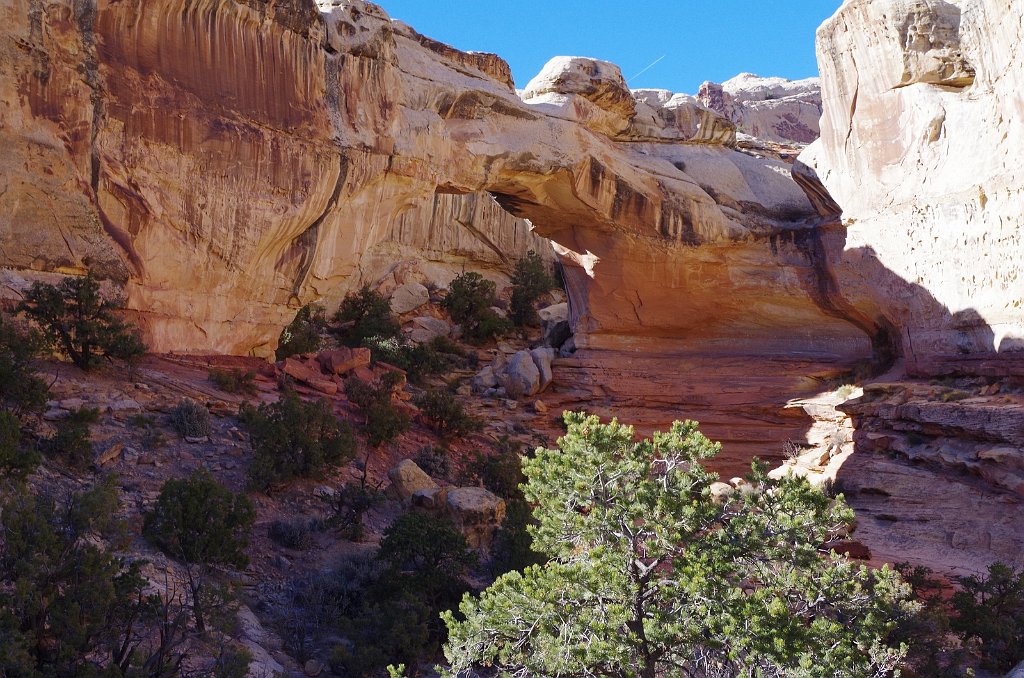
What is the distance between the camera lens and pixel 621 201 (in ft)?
63.8

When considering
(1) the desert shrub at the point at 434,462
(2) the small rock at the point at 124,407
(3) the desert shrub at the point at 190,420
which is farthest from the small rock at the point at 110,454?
(1) the desert shrub at the point at 434,462

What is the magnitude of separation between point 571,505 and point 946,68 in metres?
13.0

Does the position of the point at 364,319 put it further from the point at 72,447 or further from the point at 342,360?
the point at 72,447

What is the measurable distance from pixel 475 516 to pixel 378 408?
13.2 feet

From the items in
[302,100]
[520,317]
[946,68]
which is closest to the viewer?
[302,100]

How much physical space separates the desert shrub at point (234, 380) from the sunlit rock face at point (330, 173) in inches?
28.2

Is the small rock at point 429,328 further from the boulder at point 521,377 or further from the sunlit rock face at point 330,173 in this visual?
the sunlit rock face at point 330,173

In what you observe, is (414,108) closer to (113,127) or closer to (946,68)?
(113,127)

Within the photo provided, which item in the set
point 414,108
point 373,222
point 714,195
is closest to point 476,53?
point 414,108

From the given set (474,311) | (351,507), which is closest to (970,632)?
(351,507)

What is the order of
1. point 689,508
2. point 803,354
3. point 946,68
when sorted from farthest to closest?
point 803,354 → point 946,68 → point 689,508

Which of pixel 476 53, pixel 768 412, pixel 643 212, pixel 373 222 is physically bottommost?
pixel 768 412

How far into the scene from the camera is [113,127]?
1248cm

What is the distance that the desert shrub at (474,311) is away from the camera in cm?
2556
